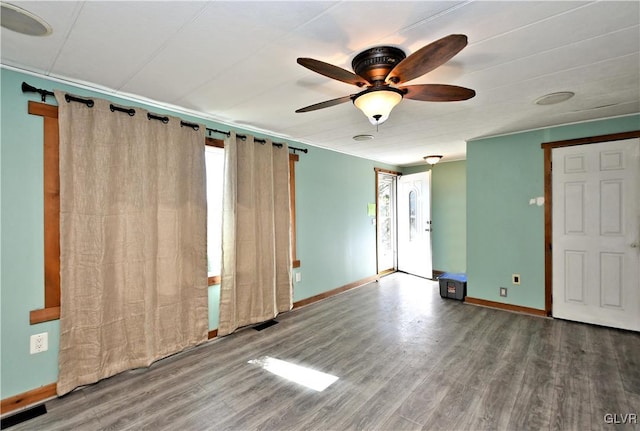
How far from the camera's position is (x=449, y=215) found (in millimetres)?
5906

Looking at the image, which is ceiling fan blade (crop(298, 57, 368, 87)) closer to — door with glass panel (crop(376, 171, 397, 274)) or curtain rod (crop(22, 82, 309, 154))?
curtain rod (crop(22, 82, 309, 154))

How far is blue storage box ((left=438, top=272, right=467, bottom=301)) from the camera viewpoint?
169 inches

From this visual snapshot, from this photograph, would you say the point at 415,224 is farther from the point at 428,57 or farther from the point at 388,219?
the point at 428,57

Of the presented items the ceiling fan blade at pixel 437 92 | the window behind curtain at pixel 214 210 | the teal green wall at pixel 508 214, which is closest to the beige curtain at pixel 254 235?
the window behind curtain at pixel 214 210

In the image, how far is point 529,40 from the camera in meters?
1.71

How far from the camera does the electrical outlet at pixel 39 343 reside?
2059mm

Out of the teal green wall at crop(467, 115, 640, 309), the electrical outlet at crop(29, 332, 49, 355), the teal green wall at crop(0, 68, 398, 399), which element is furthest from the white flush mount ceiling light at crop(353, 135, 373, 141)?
the electrical outlet at crop(29, 332, 49, 355)

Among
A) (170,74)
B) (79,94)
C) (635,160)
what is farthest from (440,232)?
(79,94)

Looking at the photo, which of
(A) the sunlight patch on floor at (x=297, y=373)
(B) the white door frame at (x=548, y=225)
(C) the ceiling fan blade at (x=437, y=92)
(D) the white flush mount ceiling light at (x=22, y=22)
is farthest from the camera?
(B) the white door frame at (x=548, y=225)

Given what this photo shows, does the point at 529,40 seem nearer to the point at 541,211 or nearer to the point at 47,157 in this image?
the point at 541,211

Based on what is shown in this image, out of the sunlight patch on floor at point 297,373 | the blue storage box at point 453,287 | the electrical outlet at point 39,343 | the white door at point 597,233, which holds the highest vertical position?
the white door at point 597,233

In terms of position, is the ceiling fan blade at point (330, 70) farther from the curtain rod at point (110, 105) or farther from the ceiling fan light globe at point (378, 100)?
the curtain rod at point (110, 105)

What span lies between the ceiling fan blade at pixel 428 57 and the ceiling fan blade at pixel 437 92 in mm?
158

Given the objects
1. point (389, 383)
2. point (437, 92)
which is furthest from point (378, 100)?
point (389, 383)
